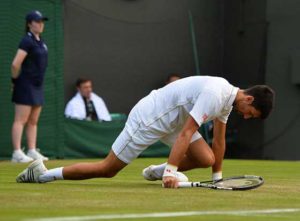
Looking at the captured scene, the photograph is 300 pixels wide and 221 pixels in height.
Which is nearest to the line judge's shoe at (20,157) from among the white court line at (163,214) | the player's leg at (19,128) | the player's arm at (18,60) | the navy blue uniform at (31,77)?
the player's leg at (19,128)

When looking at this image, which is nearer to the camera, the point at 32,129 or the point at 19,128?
the point at 19,128

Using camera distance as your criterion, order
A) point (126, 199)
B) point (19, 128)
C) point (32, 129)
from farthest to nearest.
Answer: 1. point (32, 129)
2. point (19, 128)
3. point (126, 199)

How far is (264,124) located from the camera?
Answer: 16578 millimetres

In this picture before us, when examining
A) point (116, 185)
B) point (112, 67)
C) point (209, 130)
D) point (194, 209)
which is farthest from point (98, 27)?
point (194, 209)

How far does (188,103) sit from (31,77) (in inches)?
225

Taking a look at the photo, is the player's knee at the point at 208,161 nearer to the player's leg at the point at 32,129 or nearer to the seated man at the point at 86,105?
the player's leg at the point at 32,129

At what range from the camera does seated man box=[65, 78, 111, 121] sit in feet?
48.7

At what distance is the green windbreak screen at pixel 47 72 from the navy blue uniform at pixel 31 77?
120cm

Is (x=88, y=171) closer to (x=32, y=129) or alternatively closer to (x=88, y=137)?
(x=32, y=129)

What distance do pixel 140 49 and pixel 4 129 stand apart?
12.1 feet

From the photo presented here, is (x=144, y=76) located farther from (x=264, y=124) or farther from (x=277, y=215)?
(x=277, y=215)

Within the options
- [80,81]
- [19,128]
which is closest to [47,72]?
[80,81]

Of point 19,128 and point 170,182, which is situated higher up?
point 170,182

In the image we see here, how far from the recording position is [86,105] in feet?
49.5
